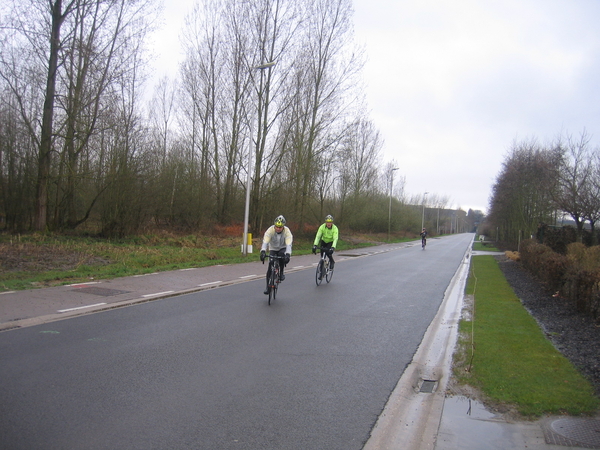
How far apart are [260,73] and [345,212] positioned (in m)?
16.6

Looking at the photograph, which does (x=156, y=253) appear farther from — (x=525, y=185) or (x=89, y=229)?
(x=525, y=185)

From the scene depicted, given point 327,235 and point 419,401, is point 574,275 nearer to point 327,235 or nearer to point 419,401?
point 327,235

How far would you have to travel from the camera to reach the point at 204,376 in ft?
16.3

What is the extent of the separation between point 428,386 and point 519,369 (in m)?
1.24

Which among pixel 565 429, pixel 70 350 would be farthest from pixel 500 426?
pixel 70 350

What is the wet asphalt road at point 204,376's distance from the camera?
3.61 m

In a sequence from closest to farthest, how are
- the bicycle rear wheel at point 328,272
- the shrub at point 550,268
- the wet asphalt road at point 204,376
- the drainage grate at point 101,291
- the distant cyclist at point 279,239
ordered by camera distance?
the wet asphalt road at point 204,376, the drainage grate at point 101,291, the distant cyclist at point 279,239, the shrub at point 550,268, the bicycle rear wheel at point 328,272

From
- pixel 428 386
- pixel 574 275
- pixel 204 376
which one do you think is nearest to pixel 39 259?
pixel 204 376

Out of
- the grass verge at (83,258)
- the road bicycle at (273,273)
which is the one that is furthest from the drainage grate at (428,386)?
the grass verge at (83,258)

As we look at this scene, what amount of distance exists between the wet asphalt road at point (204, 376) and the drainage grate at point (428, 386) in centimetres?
35

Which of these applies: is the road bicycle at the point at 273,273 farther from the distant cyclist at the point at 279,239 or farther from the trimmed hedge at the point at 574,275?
the trimmed hedge at the point at 574,275

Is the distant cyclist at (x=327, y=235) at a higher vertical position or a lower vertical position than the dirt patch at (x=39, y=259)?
higher

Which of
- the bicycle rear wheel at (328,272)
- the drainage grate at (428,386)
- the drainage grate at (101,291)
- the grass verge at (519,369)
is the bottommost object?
the drainage grate at (428,386)

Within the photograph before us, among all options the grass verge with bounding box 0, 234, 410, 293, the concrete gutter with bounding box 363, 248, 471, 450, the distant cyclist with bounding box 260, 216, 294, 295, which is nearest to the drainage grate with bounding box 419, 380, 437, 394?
the concrete gutter with bounding box 363, 248, 471, 450
